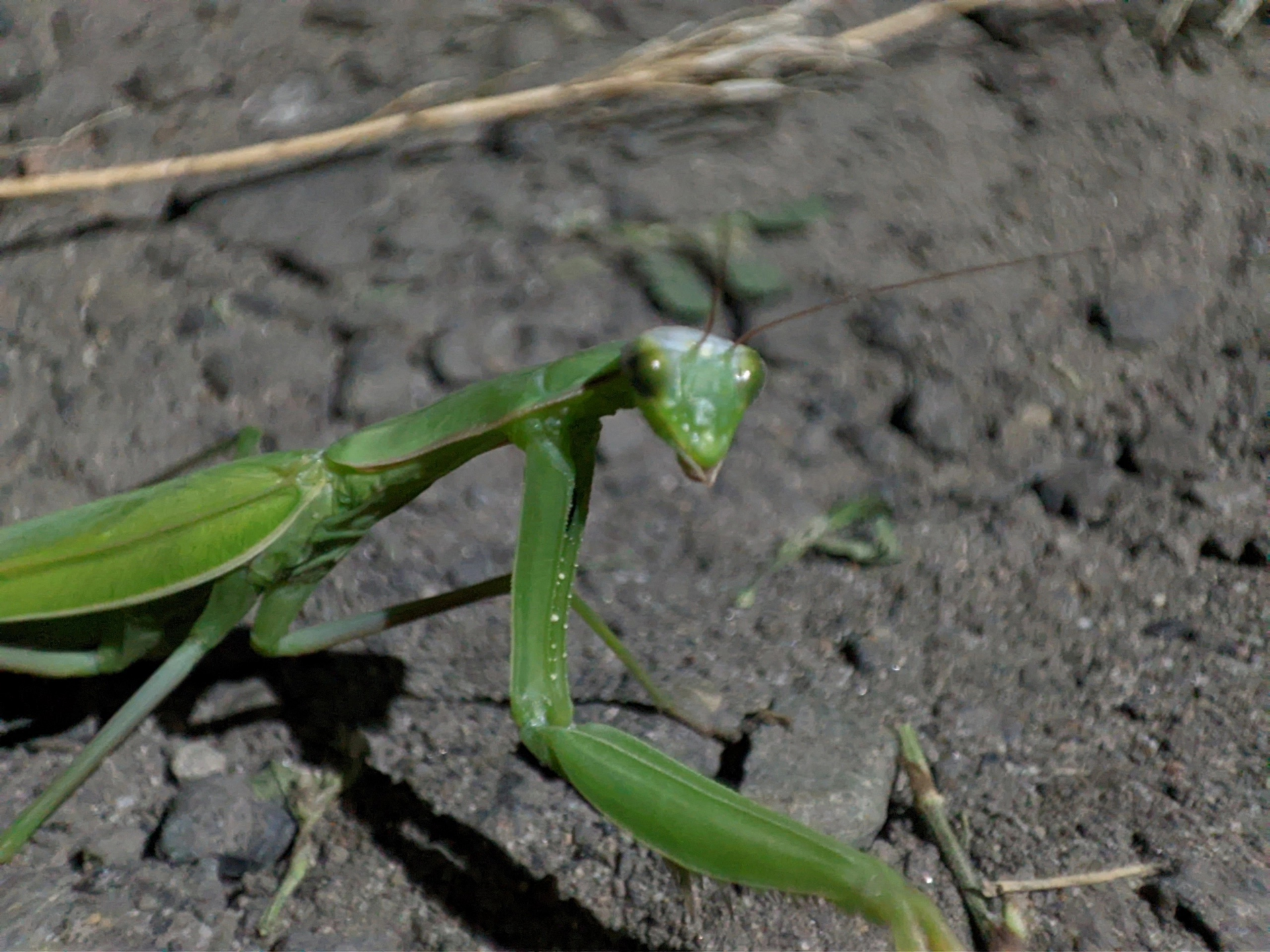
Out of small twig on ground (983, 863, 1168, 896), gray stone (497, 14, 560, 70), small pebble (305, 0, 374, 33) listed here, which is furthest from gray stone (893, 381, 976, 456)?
small pebble (305, 0, 374, 33)

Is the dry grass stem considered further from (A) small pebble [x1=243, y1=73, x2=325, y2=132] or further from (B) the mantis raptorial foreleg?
(B) the mantis raptorial foreleg

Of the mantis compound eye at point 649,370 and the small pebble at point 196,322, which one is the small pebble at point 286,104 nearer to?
the small pebble at point 196,322

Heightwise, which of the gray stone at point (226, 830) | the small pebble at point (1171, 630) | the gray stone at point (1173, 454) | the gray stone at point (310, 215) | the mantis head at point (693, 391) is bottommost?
the gray stone at point (226, 830)

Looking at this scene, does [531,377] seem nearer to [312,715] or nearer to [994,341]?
[312,715]

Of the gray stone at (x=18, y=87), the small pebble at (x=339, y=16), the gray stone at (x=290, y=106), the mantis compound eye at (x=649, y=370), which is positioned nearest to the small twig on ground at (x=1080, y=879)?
the mantis compound eye at (x=649, y=370)

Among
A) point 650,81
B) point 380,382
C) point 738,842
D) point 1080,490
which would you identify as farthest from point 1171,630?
point 380,382
